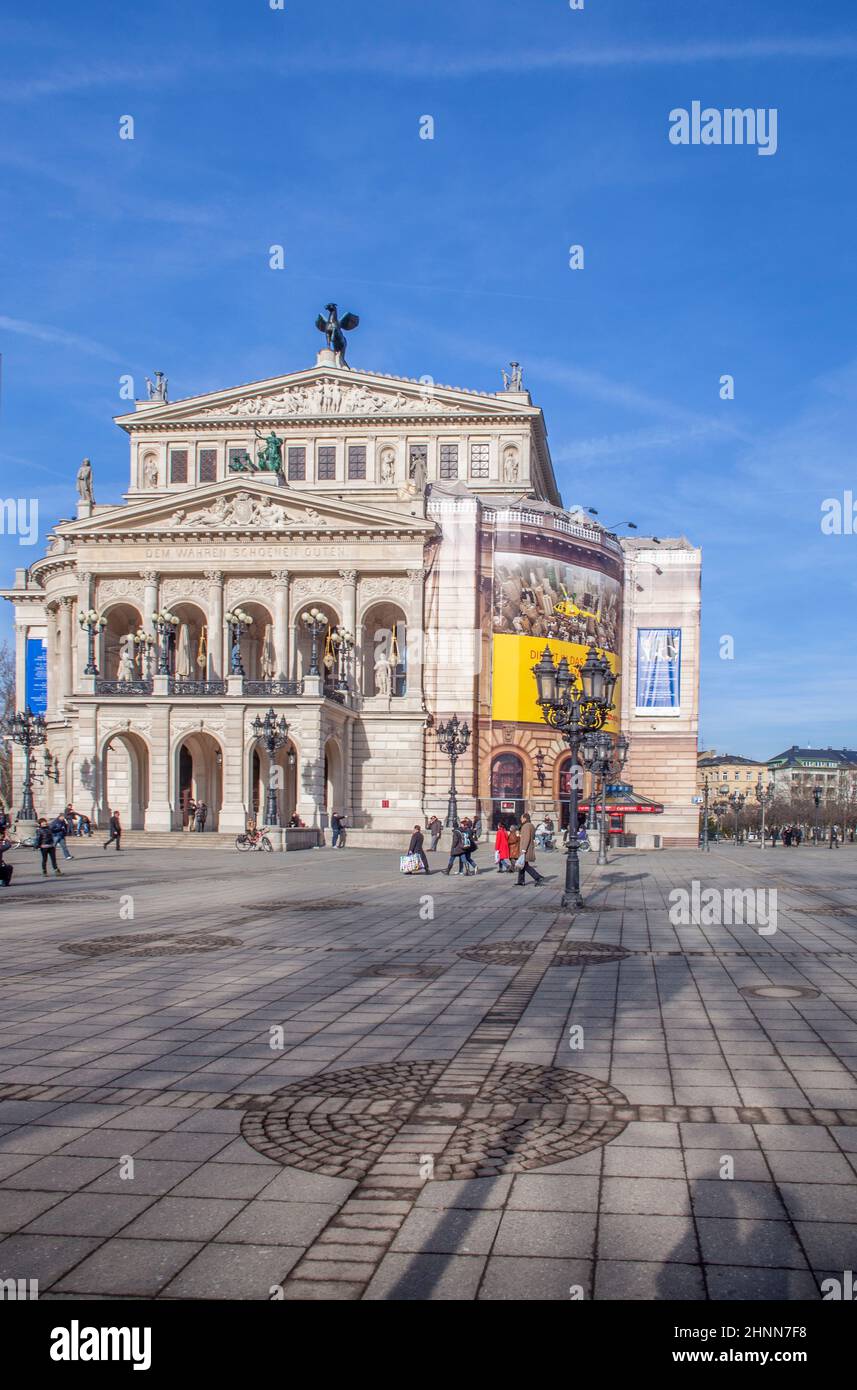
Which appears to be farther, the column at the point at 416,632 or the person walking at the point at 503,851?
the column at the point at 416,632

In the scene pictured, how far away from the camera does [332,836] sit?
4919 cm

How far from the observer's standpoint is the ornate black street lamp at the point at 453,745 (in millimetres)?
47159

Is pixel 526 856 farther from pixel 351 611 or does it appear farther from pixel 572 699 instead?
pixel 351 611

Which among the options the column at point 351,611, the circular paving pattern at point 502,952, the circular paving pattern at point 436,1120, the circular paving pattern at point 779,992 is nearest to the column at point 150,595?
the column at point 351,611

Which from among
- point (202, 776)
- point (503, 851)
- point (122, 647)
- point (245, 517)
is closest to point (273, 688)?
point (202, 776)

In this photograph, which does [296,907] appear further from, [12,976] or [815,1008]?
[815,1008]

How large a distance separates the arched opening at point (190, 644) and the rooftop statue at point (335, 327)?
21256 mm

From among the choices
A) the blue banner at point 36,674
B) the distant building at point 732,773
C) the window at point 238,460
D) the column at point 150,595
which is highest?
the window at point 238,460

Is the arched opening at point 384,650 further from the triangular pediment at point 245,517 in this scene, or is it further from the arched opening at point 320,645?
the triangular pediment at point 245,517

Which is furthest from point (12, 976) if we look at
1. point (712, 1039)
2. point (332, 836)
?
point (332, 836)

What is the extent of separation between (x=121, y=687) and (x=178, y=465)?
68.2ft

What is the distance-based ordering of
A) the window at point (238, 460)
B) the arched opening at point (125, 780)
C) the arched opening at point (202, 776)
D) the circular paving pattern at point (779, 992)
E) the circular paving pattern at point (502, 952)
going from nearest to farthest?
1. the circular paving pattern at point (779, 992)
2. the circular paving pattern at point (502, 952)
3. the arched opening at point (125, 780)
4. the arched opening at point (202, 776)
5. the window at point (238, 460)

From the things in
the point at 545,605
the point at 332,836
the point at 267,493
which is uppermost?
the point at 267,493
